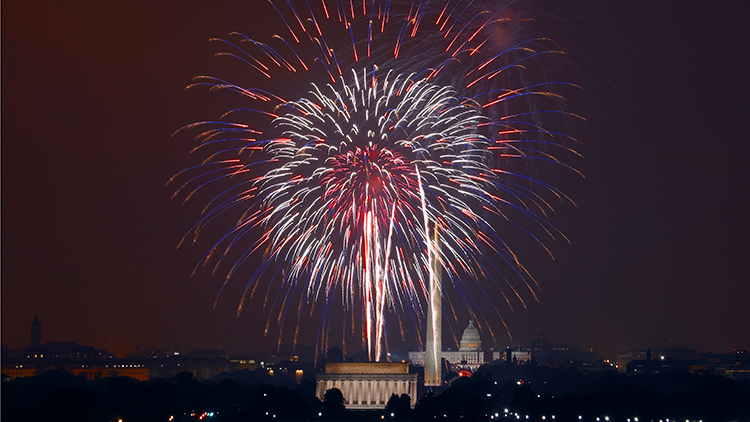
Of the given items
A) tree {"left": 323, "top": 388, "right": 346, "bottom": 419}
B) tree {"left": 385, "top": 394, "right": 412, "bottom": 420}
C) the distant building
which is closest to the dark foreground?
tree {"left": 385, "top": 394, "right": 412, "bottom": 420}

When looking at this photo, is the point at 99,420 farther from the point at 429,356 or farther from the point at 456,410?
the point at 429,356

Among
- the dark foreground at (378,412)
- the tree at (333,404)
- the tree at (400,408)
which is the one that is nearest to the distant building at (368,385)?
the tree at (333,404)

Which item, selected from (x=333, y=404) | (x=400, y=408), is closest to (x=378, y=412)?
(x=333, y=404)

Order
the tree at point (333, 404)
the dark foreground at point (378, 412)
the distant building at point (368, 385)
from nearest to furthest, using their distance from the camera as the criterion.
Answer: the dark foreground at point (378, 412) → the tree at point (333, 404) → the distant building at point (368, 385)

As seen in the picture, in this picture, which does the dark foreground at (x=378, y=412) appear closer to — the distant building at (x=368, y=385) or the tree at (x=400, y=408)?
the tree at (x=400, y=408)

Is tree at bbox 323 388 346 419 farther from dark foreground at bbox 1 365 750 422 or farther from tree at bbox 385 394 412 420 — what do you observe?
tree at bbox 385 394 412 420

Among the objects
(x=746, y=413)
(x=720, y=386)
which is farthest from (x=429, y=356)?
(x=746, y=413)

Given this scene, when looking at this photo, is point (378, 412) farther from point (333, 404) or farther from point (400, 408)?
point (400, 408)

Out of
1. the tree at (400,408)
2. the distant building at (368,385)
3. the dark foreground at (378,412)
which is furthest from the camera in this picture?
the distant building at (368,385)

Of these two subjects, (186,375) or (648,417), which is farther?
(186,375)
